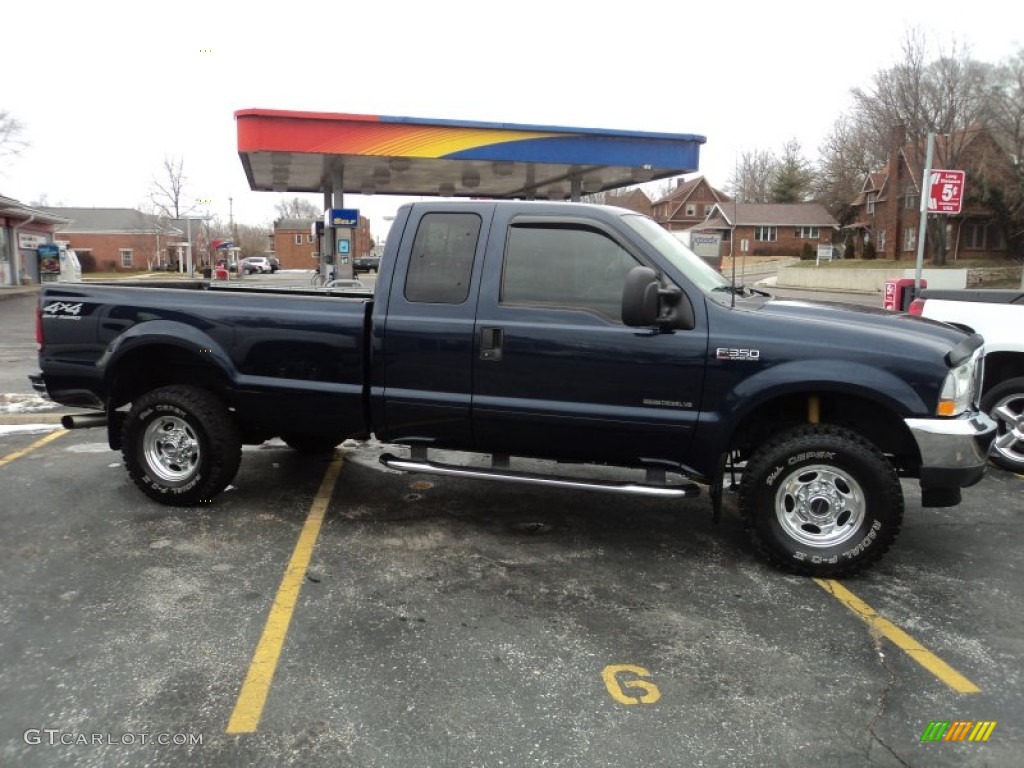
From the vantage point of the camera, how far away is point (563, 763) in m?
2.74

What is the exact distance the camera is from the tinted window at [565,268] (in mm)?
4492

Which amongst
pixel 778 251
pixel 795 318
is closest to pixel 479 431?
pixel 795 318

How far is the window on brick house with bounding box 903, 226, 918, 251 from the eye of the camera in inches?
2083

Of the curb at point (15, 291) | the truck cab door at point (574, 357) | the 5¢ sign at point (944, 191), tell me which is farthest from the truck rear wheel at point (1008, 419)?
the curb at point (15, 291)

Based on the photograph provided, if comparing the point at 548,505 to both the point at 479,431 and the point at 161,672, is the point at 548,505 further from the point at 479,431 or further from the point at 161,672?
the point at 161,672

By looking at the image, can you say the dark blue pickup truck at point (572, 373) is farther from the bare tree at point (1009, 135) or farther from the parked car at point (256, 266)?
the parked car at point (256, 266)

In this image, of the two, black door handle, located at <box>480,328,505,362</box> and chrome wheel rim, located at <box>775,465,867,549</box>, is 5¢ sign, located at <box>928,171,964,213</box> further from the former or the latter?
black door handle, located at <box>480,328,505,362</box>

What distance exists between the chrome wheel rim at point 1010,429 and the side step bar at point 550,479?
11.3 feet

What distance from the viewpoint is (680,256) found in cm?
476

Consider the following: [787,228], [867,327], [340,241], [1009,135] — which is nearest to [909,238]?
[1009,135]

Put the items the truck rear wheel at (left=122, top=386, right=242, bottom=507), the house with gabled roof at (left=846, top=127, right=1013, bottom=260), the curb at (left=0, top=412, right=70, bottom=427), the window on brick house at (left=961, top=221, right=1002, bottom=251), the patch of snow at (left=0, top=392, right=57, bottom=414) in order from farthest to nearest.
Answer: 1. the window on brick house at (left=961, top=221, right=1002, bottom=251)
2. the house with gabled roof at (left=846, top=127, right=1013, bottom=260)
3. the patch of snow at (left=0, top=392, right=57, bottom=414)
4. the curb at (left=0, top=412, right=70, bottom=427)
5. the truck rear wheel at (left=122, top=386, right=242, bottom=507)

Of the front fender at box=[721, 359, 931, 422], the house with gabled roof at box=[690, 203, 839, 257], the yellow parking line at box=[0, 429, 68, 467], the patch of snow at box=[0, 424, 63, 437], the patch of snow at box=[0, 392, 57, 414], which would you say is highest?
the house with gabled roof at box=[690, 203, 839, 257]

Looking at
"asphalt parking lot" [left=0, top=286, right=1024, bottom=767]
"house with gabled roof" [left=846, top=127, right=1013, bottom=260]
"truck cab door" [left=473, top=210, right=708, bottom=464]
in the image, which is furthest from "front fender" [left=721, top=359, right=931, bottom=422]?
"house with gabled roof" [left=846, top=127, right=1013, bottom=260]

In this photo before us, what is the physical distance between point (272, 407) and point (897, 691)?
3.89 m
